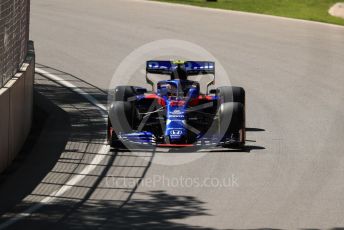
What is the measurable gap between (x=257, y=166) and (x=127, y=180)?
219 cm

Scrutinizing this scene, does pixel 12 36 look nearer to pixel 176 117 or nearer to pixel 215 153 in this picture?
pixel 176 117

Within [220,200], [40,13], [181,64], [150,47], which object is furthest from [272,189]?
[40,13]

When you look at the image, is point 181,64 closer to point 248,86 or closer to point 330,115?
point 330,115

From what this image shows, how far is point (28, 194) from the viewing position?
1377cm

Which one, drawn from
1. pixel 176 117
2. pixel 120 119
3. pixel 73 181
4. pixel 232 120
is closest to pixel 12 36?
pixel 120 119

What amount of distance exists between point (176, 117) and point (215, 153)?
34.0 inches

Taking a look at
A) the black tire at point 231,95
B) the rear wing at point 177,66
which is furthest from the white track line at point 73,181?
the black tire at point 231,95

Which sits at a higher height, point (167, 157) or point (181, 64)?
point (181, 64)

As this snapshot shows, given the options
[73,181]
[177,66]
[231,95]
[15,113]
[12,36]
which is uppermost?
[12,36]

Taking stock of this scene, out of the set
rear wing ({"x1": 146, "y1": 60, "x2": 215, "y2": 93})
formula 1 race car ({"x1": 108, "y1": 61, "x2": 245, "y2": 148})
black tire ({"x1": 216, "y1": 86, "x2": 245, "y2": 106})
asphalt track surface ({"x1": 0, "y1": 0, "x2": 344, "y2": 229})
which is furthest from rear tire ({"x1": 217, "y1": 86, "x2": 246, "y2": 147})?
rear wing ({"x1": 146, "y1": 60, "x2": 215, "y2": 93})

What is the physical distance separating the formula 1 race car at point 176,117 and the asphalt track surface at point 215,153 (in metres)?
0.29

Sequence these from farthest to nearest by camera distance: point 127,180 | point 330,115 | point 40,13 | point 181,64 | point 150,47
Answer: point 40,13 → point 150,47 → point 330,115 → point 181,64 → point 127,180

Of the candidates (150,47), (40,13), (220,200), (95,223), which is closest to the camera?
(95,223)

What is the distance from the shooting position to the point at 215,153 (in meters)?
16.2
